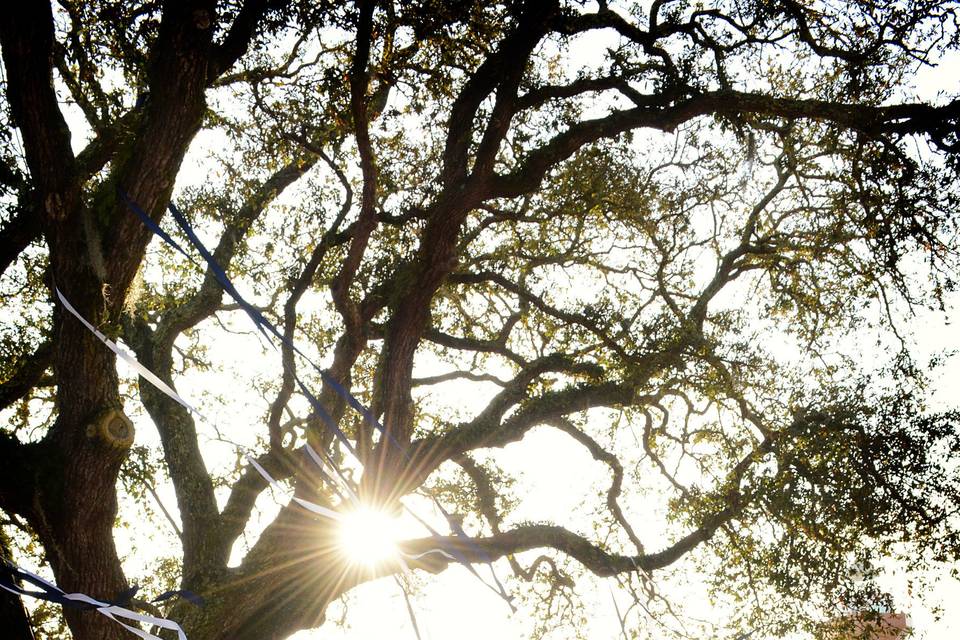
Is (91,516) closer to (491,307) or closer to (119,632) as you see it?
(119,632)

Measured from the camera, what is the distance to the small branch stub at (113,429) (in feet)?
15.6

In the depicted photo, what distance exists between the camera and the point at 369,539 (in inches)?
279

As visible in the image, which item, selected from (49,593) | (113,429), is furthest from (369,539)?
(49,593)

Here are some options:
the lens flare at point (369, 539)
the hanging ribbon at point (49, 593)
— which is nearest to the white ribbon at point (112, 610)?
the hanging ribbon at point (49, 593)

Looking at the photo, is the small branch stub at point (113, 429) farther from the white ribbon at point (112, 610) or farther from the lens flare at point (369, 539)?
the lens flare at point (369, 539)

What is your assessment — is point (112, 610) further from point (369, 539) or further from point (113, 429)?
point (369, 539)

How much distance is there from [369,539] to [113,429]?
3073 millimetres

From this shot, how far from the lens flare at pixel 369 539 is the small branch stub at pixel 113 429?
Result: 8.55 ft

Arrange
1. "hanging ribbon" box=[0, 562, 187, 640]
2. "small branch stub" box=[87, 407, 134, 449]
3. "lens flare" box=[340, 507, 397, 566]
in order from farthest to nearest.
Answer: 1. "lens flare" box=[340, 507, 397, 566]
2. "small branch stub" box=[87, 407, 134, 449]
3. "hanging ribbon" box=[0, 562, 187, 640]

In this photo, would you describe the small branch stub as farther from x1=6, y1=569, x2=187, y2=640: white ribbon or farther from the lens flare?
the lens flare

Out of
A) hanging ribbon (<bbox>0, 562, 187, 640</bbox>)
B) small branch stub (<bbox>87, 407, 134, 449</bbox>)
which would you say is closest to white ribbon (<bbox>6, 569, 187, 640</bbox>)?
hanging ribbon (<bbox>0, 562, 187, 640</bbox>)

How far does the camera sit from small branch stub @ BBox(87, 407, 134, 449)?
188 inches

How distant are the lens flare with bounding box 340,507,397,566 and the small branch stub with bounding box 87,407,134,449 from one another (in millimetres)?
2605

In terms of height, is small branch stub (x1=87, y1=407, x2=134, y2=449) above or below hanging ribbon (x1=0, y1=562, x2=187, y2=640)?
above
